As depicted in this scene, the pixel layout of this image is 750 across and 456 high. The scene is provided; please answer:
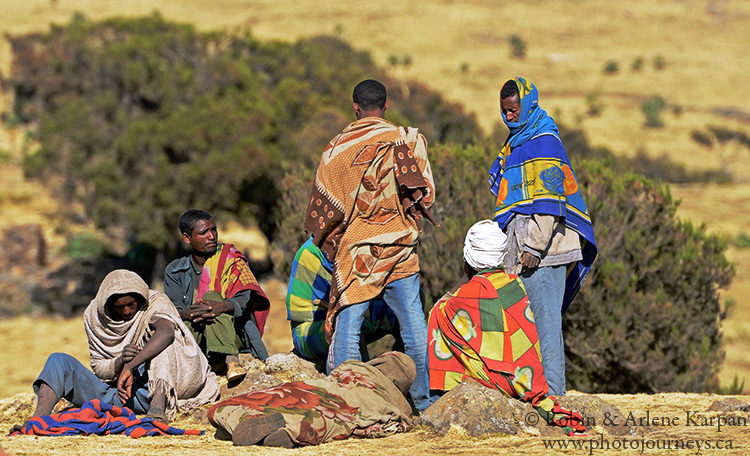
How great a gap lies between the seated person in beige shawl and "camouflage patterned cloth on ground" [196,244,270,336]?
66cm

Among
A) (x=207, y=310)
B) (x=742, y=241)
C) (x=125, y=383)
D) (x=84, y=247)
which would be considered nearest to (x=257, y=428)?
(x=125, y=383)

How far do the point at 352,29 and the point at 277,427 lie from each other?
55915mm

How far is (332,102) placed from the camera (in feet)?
70.1

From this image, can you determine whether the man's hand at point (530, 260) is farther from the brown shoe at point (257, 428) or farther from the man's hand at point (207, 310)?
the man's hand at point (207, 310)

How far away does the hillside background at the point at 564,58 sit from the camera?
2906cm

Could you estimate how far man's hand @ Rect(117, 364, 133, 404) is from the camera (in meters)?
5.10

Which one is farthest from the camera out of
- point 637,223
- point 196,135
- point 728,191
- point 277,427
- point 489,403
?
point 728,191

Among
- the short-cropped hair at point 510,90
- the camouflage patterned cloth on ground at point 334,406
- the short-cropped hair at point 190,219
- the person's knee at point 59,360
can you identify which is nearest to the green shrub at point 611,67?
the short-cropped hair at point 190,219

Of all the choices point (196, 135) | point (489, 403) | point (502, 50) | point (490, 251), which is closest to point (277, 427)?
point (489, 403)

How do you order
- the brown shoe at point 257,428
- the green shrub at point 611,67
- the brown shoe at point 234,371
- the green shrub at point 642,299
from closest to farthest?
1. the brown shoe at point 257,428
2. the brown shoe at point 234,371
3. the green shrub at point 642,299
4. the green shrub at point 611,67

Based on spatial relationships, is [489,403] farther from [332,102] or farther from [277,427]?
[332,102]

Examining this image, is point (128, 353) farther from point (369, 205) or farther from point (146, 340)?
point (369, 205)

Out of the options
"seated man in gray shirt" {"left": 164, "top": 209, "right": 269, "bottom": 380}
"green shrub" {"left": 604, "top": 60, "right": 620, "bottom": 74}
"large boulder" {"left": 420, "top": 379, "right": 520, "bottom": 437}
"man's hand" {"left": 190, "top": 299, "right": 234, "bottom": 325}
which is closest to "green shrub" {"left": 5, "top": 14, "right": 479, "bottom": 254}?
"seated man in gray shirt" {"left": 164, "top": 209, "right": 269, "bottom": 380}

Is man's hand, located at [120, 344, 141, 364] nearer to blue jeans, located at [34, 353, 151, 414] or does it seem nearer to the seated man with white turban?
blue jeans, located at [34, 353, 151, 414]
